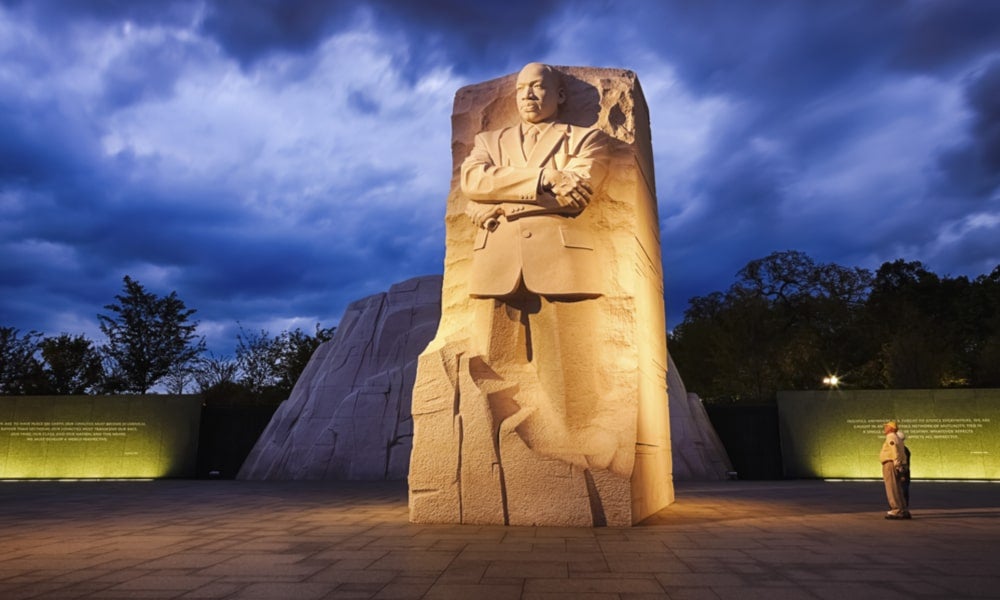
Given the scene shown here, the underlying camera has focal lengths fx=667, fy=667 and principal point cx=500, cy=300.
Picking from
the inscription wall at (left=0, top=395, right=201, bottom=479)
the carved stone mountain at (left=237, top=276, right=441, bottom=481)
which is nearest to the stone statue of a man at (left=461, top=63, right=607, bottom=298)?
the carved stone mountain at (left=237, top=276, right=441, bottom=481)

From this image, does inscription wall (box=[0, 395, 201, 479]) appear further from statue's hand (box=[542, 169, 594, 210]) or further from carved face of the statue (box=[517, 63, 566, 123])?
statue's hand (box=[542, 169, 594, 210])

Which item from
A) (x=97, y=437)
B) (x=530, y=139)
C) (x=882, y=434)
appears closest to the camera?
(x=530, y=139)

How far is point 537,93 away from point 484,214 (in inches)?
54.3

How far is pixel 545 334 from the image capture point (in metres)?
6.40

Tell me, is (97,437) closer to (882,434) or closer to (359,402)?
(359,402)

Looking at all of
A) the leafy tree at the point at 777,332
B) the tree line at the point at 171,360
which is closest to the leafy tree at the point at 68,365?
the tree line at the point at 171,360

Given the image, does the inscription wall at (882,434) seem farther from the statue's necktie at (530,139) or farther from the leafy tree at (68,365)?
the leafy tree at (68,365)

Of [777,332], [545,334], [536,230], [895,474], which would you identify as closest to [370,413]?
[545,334]

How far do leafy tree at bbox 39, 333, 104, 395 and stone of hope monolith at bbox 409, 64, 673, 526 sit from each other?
22.4 meters

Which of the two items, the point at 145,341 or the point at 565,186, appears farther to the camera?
the point at 145,341

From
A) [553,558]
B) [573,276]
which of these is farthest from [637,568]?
[573,276]

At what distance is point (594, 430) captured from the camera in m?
6.07

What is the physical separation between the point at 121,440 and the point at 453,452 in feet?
41.2

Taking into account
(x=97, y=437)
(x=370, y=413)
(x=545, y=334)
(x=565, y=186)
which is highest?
(x=565, y=186)
